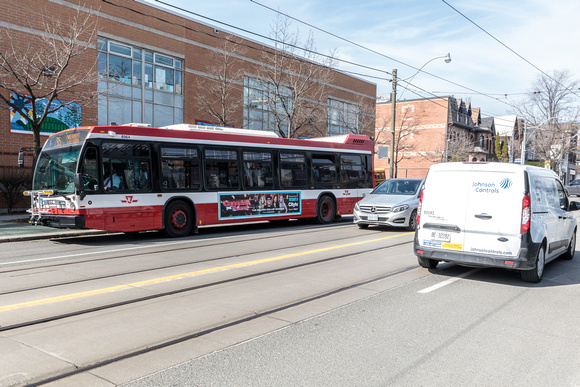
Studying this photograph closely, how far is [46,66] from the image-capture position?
16.6 m

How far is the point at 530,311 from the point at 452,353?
2.14m

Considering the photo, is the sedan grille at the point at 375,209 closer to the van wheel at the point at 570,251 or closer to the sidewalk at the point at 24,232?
the van wheel at the point at 570,251

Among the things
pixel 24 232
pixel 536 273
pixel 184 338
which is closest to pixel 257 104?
pixel 24 232

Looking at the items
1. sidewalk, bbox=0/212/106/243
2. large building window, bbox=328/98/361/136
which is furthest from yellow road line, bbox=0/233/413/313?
large building window, bbox=328/98/361/136

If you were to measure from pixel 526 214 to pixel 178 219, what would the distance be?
30.0ft

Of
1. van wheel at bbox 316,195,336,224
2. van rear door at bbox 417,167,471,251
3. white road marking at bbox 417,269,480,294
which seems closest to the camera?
white road marking at bbox 417,269,480,294

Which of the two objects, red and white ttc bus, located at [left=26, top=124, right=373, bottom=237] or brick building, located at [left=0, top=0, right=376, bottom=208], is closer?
red and white ttc bus, located at [left=26, top=124, right=373, bottom=237]

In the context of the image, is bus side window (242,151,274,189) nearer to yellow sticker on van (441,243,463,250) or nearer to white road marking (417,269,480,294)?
white road marking (417,269,480,294)

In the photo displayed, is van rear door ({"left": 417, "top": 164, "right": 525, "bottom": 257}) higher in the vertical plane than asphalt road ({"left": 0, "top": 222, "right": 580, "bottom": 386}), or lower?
higher

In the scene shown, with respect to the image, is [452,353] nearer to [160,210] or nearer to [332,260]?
[332,260]

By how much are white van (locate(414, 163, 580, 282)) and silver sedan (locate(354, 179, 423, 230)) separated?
602 centimetres

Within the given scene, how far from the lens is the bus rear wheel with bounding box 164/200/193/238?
13.0 meters

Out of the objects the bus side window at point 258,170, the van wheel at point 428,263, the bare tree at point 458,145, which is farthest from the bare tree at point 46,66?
the bare tree at point 458,145

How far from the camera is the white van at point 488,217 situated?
7.05 m
